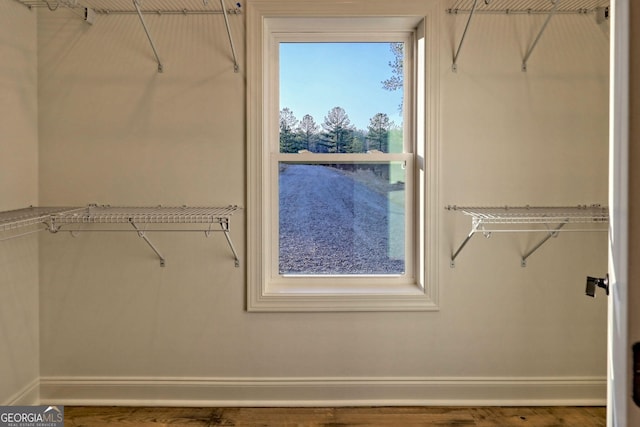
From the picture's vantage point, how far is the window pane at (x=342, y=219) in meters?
2.25

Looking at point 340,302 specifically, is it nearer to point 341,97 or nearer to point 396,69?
point 341,97

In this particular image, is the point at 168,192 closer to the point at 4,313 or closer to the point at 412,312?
the point at 4,313

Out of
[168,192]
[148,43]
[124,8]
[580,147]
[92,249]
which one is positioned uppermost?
[124,8]

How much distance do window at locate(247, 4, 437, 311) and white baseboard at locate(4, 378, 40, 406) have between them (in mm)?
1158

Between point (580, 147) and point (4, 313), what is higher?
point (580, 147)

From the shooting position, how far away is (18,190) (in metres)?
1.92

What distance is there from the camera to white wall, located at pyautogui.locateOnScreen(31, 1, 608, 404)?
2049mm

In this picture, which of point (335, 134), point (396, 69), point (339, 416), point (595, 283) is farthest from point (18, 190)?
point (595, 283)

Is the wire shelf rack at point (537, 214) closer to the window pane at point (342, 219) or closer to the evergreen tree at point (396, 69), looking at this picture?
the window pane at point (342, 219)

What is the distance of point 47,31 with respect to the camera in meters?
2.02

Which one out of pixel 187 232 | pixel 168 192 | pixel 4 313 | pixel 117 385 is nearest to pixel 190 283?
pixel 187 232

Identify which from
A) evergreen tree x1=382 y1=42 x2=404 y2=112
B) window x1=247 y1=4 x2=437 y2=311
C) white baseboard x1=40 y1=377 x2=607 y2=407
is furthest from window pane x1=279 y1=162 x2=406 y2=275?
white baseboard x1=40 y1=377 x2=607 y2=407

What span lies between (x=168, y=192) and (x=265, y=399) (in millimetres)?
1064

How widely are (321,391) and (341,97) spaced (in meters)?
1.43
